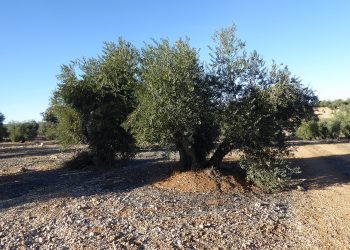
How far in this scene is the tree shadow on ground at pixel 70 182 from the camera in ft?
55.7

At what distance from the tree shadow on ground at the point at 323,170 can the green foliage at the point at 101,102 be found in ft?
31.2

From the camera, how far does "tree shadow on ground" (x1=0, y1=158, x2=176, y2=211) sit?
1697 cm

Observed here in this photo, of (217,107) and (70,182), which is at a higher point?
(217,107)

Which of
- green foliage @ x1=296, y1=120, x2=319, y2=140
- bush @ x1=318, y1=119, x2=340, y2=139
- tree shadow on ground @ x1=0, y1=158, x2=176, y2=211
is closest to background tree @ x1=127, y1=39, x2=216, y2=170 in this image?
tree shadow on ground @ x1=0, y1=158, x2=176, y2=211

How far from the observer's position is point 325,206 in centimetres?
1525

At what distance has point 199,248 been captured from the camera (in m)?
10.7

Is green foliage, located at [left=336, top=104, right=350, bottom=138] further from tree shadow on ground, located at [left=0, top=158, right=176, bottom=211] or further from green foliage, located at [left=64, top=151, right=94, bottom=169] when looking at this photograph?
green foliage, located at [left=64, top=151, right=94, bottom=169]

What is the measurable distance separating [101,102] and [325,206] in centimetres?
1285

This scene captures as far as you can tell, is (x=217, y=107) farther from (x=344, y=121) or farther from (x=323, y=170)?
(x=344, y=121)

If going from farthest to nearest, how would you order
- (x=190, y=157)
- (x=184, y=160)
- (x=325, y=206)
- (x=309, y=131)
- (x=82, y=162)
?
(x=309, y=131) → (x=82, y=162) → (x=184, y=160) → (x=190, y=157) → (x=325, y=206)

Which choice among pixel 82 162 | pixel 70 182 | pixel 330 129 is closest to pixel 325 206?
pixel 70 182

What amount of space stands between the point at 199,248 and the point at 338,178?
12.9 m

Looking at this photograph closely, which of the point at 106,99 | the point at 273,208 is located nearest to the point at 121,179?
the point at 106,99

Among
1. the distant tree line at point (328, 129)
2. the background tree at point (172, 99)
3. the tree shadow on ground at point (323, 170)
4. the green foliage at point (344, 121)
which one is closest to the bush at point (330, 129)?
the distant tree line at point (328, 129)
